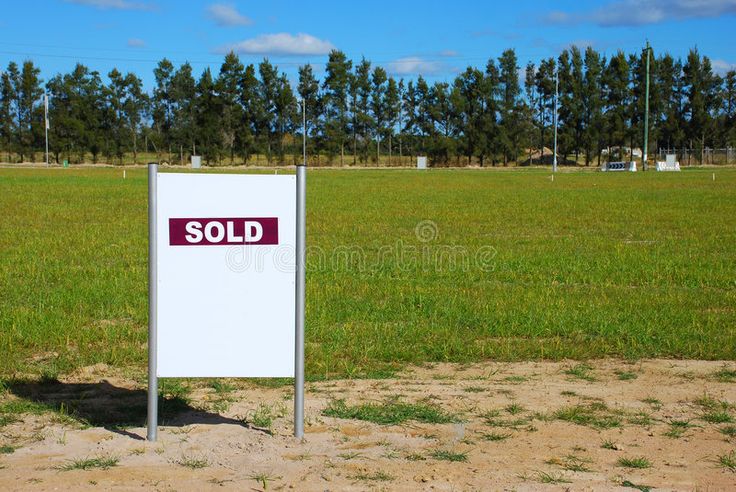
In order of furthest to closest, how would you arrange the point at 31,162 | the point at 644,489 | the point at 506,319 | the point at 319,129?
the point at 319,129 < the point at 31,162 < the point at 506,319 < the point at 644,489

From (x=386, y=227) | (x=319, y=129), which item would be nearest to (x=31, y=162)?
(x=319, y=129)

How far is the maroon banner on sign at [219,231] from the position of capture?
5.91 metres

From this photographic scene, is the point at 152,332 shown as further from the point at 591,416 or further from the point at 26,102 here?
the point at 26,102

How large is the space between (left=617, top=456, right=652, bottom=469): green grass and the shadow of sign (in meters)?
2.68

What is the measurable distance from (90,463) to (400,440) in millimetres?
2058

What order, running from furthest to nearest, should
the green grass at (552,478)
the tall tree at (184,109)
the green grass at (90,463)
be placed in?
the tall tree at (184,109), the green grass at (90,463), the green grass at (552,478)

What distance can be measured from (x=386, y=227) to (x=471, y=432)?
1714cm

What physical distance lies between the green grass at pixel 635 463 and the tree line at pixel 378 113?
319ft

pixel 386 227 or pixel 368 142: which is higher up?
pixel 368 142

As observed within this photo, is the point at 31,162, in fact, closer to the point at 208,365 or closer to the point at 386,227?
the point at 386,227

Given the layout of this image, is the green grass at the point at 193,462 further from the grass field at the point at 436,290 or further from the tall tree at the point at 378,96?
the tall tree at the point at 378,96

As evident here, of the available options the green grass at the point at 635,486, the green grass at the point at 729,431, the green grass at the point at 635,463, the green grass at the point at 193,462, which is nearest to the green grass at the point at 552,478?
the green grass at the point at 635,486

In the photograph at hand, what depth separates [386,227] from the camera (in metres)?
23.2

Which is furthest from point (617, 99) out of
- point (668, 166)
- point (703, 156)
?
point (668, 166)
